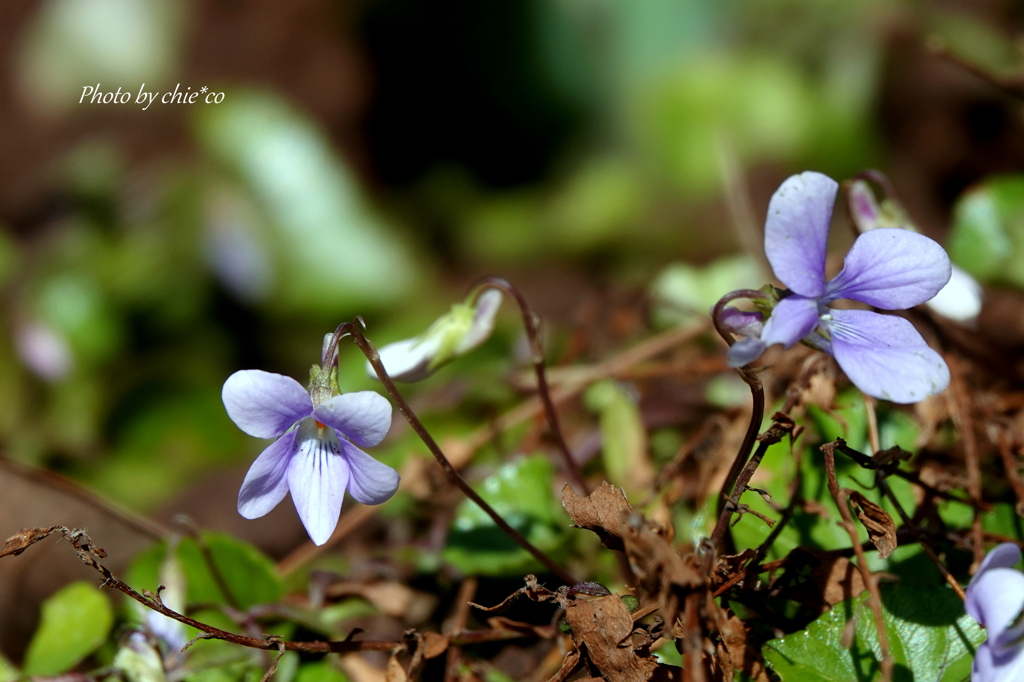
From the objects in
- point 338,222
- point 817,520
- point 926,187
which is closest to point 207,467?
point 338,222

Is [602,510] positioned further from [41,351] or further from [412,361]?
[41,351]

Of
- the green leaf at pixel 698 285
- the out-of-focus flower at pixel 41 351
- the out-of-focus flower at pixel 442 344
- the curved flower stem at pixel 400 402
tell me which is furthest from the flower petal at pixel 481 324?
the out-of-focus flower at pixel 41 351

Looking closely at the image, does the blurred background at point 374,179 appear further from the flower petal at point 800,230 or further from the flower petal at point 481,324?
the flower petal at point 800,230

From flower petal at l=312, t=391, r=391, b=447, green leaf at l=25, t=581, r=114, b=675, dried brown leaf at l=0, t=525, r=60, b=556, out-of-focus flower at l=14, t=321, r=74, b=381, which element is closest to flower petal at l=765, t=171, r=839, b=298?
flower petal at l=312, t=391, r=391, b=447

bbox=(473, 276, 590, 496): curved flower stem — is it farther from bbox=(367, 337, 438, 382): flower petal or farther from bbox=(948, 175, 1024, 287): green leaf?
bbox=(948, 175, 1024, 287): green leaf

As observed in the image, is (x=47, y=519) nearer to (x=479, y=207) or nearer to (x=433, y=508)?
(x=433, y=508)

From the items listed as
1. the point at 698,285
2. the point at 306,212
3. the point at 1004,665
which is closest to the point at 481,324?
the point at 1004,665

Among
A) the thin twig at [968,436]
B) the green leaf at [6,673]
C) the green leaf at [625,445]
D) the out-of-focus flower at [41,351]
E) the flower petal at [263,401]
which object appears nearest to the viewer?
the flower petal at [263,401]
